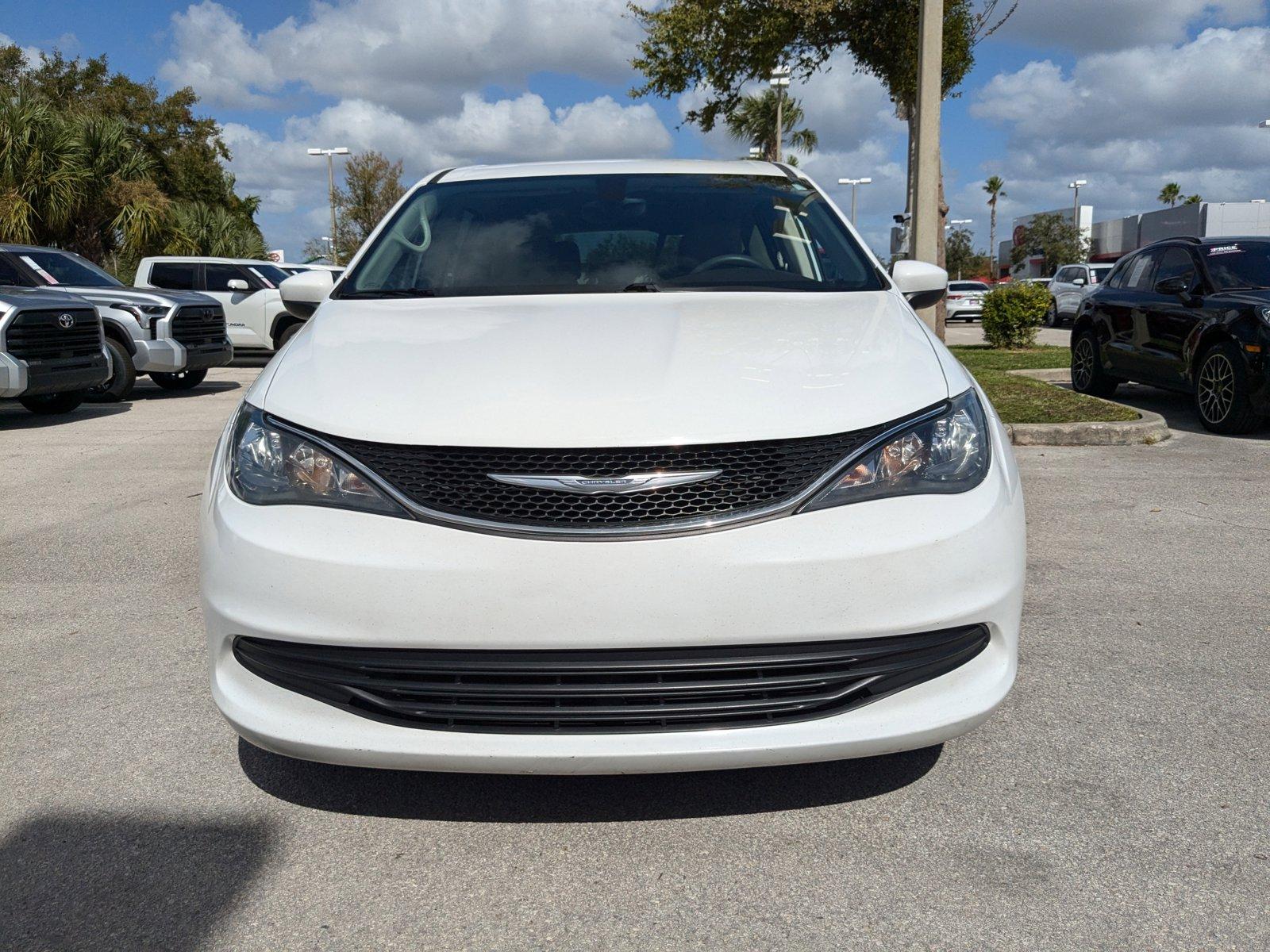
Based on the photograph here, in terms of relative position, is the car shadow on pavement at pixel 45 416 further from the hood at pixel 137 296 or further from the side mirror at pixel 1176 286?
the side mirror at pixel 1176 286

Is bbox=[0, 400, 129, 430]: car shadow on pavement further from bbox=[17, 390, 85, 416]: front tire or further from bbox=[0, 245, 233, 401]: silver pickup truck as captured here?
bbox=[0, 245, 233, 401]: silver pickup truck

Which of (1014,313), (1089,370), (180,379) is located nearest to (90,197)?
(180,379)

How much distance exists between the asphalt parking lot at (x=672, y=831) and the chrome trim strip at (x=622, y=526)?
737mm

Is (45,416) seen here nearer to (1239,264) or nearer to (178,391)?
(178,391)

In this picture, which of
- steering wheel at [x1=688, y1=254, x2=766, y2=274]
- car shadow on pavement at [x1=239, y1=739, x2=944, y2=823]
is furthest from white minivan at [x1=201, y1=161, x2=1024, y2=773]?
steering wheel at [x1=688, y1=254, x2=766, y2=274]

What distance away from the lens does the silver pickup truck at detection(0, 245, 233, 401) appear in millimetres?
12477

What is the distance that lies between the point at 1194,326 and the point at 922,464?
768 centimetres

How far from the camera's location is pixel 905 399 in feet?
8.63

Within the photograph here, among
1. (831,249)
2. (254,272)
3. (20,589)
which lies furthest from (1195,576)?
(254,272)

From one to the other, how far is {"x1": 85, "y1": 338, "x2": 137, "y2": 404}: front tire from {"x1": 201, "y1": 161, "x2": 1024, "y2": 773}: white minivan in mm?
11017

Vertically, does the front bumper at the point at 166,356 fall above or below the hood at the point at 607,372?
below

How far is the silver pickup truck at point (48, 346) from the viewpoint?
10.2 metres

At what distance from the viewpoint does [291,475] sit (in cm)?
255

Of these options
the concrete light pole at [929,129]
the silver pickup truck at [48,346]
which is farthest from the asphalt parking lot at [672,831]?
the silver pickup truck at [48,346]
